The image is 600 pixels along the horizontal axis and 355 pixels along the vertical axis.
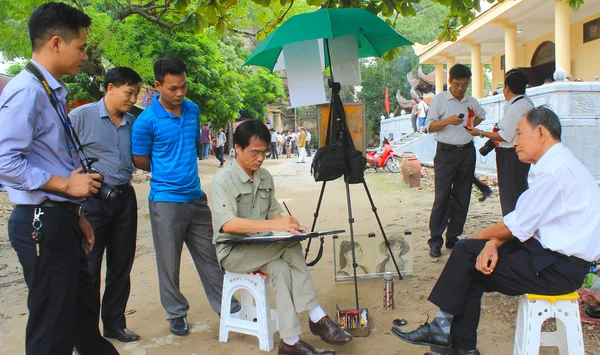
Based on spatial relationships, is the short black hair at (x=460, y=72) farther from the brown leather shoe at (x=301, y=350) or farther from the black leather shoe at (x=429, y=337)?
the brown leather shoe at (x=301, y=350)

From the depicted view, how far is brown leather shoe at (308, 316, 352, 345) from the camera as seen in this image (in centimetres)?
300

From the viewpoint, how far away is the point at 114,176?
334 cm

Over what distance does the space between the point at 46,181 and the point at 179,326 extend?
6.03 feet

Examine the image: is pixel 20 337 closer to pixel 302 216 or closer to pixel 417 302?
pixel 417 302

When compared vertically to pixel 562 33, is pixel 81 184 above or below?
below

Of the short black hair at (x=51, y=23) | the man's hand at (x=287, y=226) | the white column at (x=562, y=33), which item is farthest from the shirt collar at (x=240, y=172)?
the white column at (x=562, y=33)

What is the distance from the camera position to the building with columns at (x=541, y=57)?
28.9 feet

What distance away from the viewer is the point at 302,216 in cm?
Result: 839

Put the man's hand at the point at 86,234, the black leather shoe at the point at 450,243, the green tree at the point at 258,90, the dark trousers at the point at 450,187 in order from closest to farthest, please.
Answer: the man's hand at the point at 86,234
the dark trousers at the point at 450,187
the black leather shoe at the point at 450,243
the green tree at the point at 258,90

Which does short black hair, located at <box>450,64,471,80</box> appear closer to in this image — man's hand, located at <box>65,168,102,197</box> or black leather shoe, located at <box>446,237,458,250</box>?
black leather shoe, located at <box>446,237,458,250</box>

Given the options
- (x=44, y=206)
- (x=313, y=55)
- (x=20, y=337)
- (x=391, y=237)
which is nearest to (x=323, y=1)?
(x=313, y=55)

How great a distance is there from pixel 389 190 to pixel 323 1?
6732mm

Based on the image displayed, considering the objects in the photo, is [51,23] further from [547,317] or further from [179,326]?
[547,317]

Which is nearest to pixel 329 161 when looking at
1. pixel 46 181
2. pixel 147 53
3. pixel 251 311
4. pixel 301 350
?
pixel 251 311
